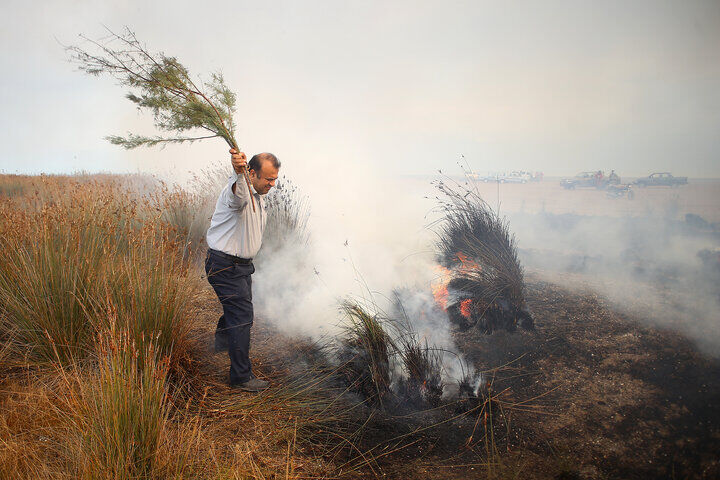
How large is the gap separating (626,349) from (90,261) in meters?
4.89

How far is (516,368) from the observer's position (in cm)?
363

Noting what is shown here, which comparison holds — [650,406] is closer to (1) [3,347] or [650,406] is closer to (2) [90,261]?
(2) [90,261]

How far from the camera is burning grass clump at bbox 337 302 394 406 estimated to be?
3.27 metres

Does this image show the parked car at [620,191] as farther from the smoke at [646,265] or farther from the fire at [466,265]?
the fire at [466,265]

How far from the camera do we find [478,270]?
491 cm

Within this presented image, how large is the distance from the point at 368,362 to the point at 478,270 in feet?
7.06

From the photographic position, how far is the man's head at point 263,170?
10.3 feet

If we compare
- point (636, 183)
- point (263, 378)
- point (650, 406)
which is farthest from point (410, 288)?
point (636, 183)

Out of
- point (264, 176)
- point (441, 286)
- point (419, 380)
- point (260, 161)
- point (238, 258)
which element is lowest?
point (419, 380)

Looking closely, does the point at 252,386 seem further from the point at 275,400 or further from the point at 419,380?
the point at 419,380

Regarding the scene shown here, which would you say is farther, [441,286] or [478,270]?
[441,286]

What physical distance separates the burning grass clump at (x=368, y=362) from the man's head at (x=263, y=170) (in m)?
1.34

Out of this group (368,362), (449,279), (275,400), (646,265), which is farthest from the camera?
(646,265)

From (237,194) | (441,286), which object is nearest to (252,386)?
(237,194)
